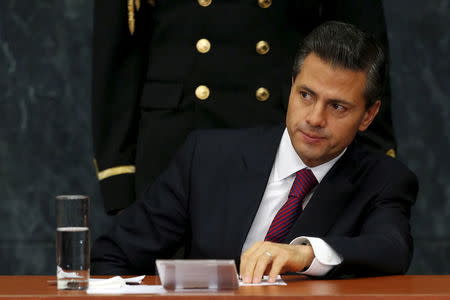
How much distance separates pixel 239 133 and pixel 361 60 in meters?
0.38

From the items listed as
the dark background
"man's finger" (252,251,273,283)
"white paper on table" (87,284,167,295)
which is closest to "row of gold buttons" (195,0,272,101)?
"man's finger" (252,251,273,283)

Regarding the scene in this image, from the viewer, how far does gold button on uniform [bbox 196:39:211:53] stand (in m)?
2.59

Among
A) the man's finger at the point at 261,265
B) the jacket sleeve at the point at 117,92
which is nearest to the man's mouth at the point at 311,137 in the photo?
the man's finger at the point at 261,265

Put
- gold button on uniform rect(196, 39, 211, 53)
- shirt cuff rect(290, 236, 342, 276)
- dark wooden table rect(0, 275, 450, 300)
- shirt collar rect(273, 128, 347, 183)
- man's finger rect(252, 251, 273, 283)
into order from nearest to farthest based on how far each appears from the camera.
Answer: dark wooden table rect(0, 275, 450, 300) → man's finger rect(252, 251, 273, 283) → shirt cuff rect(290, 236, 342, 276) → shirt collar rect(273, 128, 347, 183) → gold button on uniform rect(196, 39, 211, 53)

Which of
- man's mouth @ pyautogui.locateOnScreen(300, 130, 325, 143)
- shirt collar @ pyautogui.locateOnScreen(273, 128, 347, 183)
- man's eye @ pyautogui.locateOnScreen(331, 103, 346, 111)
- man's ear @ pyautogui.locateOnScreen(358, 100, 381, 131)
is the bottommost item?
shirt collar @ pyautogui.locateOnScreen(273, 128, 347, 183)

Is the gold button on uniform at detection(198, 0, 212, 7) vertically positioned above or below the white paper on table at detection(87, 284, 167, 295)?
above

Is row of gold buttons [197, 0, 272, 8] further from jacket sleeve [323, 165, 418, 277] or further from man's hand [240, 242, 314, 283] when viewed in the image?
man's hand [240, 242, 314, 283]

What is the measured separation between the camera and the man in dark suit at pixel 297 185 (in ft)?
7.34

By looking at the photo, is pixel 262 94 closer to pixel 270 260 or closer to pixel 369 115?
pixel 369 115

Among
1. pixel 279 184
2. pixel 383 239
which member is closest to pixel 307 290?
pixel 383 239

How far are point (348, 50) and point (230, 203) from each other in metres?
0.47

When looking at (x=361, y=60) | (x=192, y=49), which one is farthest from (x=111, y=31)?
(x=361, y=60)

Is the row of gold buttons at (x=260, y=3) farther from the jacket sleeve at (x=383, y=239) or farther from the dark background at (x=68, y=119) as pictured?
the dark background at (x=68, y=119)

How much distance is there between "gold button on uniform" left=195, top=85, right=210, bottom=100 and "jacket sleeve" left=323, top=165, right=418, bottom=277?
58 centimetres
